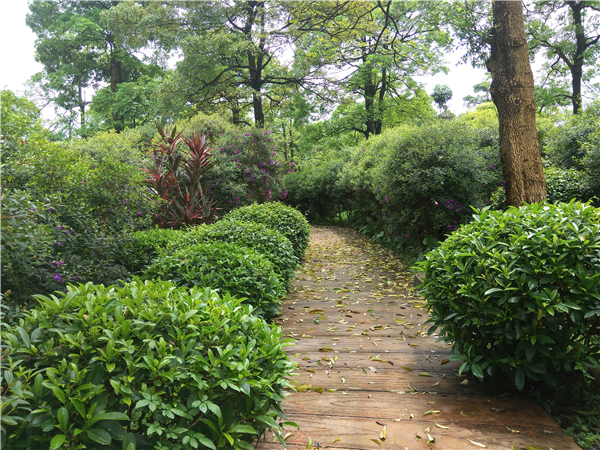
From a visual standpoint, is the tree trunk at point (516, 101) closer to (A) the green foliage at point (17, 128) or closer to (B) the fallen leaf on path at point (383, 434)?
(B) the fallen leaf on path at point (383, 434)

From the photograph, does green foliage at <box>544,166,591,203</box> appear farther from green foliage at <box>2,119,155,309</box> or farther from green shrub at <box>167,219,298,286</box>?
green foliage at <box>2,119,155,309</box>

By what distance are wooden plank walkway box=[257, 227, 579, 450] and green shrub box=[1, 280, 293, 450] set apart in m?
0.55

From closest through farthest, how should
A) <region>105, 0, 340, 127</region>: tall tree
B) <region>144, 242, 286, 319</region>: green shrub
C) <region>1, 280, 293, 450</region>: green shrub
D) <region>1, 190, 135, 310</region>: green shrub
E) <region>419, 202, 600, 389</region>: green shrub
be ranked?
<region>1, 280, 293, 450</region>: green shrub, <region>419, 202, 600, 389</region>: green shrub, <region>1, 190, 135, 310</region>: green shrub, <region>144, 242, 286, 319</region>: green shrub, <region>105, 0, 340, 127</region>: tall tree

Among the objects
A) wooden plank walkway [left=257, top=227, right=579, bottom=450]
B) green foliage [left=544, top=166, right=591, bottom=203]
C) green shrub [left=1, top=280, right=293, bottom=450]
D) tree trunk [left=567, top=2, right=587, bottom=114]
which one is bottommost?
wooden plank walkway [left=257, top=227, right=579, bottom=450]

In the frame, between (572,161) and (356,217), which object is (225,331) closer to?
(572,161)

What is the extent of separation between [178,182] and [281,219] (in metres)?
2.00

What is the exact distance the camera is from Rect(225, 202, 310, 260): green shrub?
6555 millimetres

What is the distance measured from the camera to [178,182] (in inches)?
263

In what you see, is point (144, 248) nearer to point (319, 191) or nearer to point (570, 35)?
point (319, 191)

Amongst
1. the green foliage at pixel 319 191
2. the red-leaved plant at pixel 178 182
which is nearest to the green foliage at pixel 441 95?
the green foliage at pixel 319 191

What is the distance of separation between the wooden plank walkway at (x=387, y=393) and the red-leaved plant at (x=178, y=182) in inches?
118

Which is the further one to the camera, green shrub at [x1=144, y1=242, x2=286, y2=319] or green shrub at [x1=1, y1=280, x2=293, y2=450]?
green shrub at [x1=144, y1=242, x2=286, y2=319]

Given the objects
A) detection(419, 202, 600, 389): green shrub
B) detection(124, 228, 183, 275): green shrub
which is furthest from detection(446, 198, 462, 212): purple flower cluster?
detection(124, 228, 183, 275): green shrub

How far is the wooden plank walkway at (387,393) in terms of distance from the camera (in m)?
2.08
